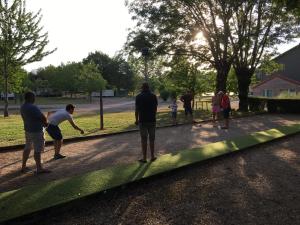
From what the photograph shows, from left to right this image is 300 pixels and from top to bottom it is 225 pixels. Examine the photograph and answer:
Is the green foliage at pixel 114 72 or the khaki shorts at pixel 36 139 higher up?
the green foliage at pixel 114 72

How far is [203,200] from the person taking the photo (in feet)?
20.0

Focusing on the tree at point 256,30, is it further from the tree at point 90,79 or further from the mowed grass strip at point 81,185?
the tree at point 90,79

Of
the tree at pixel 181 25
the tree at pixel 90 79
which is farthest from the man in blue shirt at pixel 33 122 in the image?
the tree at pixel 90 79

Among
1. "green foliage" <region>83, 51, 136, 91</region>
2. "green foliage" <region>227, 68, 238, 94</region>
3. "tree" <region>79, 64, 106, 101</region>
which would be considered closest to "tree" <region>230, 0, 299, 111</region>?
"green foliage" <region>227, 68, 238, 94</region>

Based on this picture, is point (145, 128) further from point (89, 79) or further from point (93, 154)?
point (89, 79)

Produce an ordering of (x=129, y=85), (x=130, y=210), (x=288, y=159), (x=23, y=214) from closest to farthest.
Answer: (x=23, y=214)
(x=130, y=210)
(x=288, y=159)
(x=129, y=85)

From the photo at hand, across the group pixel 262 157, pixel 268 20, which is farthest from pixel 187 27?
pixel 262 157

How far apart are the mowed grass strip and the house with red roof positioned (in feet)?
163

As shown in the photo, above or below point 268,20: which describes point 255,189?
below

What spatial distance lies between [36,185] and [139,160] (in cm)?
283

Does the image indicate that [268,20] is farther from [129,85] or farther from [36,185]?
[129,85]

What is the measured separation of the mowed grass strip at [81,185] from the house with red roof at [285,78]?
4974cm

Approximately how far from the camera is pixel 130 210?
5.64 metres

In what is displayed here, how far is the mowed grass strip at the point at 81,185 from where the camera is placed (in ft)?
17.9
